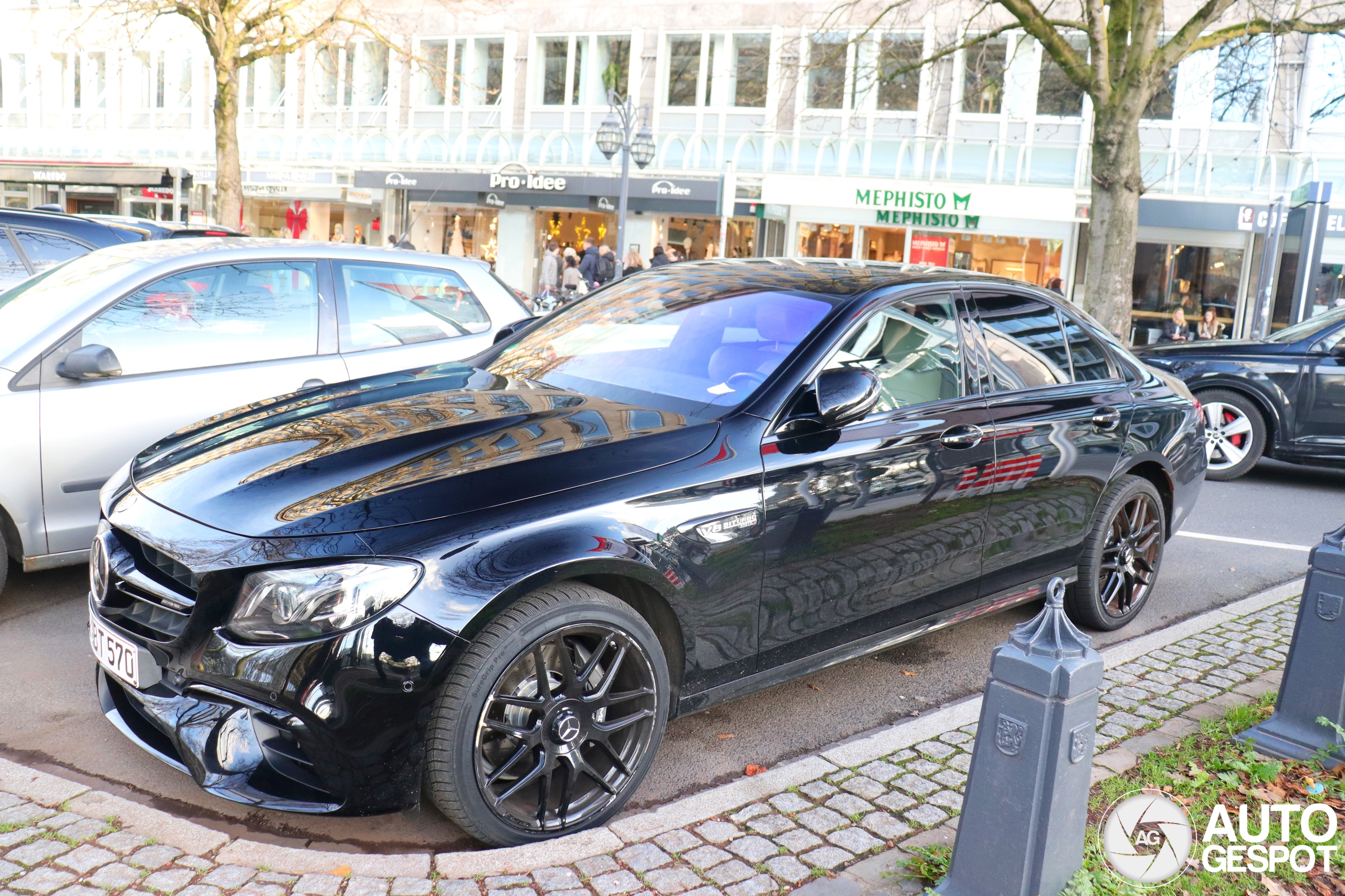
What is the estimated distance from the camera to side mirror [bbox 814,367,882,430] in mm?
3600

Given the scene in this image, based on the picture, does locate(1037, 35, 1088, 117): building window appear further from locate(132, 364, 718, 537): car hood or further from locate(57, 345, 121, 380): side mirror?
locate(132, 364, 718, 537): car hood

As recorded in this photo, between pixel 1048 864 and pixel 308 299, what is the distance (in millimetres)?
4389

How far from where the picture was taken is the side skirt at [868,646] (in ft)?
11.7

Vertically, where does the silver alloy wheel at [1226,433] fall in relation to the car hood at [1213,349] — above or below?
below

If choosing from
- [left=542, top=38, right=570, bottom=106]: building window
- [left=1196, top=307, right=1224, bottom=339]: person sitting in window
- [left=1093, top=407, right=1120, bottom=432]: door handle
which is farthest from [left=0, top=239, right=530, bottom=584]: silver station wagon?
[left=542, top=38, right=570, bottom=106]: building window

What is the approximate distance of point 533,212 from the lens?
29.2 m

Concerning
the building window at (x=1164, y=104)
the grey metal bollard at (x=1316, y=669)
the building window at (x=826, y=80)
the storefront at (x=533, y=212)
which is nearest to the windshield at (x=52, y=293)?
the grey metal bollard at (x=1316, y=669)

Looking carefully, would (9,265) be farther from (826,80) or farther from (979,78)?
(826,80)

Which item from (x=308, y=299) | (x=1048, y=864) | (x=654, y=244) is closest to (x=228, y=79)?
(x=654, y=244)

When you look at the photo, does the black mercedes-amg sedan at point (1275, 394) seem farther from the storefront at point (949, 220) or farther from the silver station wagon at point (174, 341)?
the storefront at point (949, 220)

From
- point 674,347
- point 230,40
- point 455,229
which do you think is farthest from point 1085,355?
point 455,229

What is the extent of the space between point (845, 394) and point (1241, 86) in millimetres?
22488

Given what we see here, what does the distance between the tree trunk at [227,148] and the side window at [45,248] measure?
12010 millimetres

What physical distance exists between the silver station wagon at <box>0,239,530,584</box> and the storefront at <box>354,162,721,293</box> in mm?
18987
